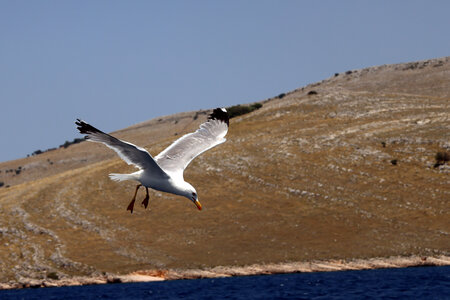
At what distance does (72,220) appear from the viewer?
83000 millimetres

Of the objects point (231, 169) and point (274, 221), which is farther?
point (231, 169)

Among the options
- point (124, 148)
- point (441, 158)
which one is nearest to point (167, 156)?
point (124, 148)

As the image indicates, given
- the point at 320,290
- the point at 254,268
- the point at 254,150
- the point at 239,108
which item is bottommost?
the point at 320,290

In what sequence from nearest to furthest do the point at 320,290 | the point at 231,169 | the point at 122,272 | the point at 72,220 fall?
the point at 320,290 → the point at 122,272 → the point at 72,220 → the point at 231,169

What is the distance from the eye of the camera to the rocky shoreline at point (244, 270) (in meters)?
67.3

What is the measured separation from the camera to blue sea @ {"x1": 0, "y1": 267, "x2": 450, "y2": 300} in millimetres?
47750

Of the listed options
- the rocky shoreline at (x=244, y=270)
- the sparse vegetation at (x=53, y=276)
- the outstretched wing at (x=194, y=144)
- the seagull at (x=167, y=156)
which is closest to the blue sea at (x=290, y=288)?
the rocky shoreline at (x=244, y=270)

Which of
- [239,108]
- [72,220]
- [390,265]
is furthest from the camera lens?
[239,108]

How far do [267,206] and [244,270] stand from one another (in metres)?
12.8

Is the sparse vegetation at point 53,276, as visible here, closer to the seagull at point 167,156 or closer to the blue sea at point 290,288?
the blue sea at point 290,288

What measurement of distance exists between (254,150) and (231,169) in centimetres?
590

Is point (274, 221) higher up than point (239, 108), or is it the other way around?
point (239, 108)

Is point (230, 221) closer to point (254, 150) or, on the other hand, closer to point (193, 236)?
point (193, 236)

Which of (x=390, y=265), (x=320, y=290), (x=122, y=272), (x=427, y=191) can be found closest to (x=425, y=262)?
(x=390, y=265)
